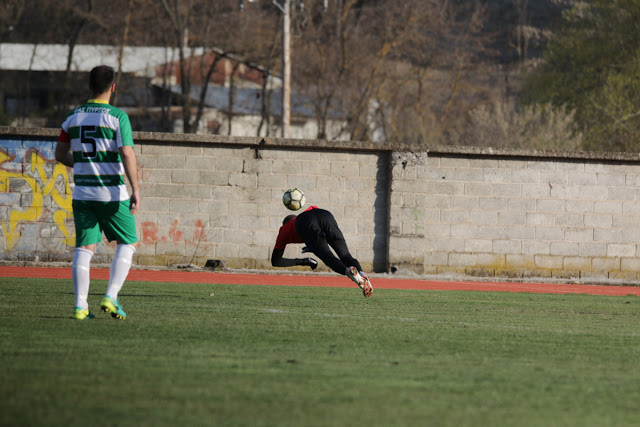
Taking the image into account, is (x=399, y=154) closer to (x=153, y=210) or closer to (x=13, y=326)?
(x=153, y=210)

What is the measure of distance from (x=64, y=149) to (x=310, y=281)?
7.40 meters

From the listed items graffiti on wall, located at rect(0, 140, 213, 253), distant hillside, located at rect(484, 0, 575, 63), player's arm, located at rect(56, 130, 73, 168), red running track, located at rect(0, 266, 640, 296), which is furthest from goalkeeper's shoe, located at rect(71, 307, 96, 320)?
distant hillside, located at rect(484, 0, 575, 63)

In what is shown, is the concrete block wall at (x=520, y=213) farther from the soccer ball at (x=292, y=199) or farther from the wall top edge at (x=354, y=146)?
the soccer ball at (x=292, y=199)

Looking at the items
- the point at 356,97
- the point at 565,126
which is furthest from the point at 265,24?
the point at 565,126

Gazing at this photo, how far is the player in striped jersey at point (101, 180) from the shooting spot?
6418 mm

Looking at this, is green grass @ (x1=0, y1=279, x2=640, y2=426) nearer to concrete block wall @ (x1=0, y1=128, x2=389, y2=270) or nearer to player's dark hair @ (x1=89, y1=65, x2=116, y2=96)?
player's dark hair @ (x1=89, y1=65, x2=116, y2=96)

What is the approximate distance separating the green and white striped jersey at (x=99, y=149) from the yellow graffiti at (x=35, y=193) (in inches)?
362

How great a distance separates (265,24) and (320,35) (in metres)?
2.77

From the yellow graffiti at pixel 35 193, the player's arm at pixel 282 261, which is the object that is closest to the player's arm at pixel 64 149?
the player's arm at pixel 282 261

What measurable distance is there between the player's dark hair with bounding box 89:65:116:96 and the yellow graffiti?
9251 mm

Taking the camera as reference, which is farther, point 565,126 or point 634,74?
point 634,74

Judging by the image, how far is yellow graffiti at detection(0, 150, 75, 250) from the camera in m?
15.2

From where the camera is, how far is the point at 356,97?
3834cm

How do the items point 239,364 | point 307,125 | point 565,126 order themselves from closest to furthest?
point 239,364, point 565,126, point 307,125
